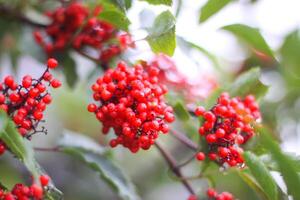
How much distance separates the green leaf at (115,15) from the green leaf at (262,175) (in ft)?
1.88

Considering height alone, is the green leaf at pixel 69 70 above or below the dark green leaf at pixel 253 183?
above

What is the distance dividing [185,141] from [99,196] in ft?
3.53

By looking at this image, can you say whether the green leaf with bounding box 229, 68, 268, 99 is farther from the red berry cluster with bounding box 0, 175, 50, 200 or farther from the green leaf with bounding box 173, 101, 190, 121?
the red berry cluster with bounding box 0, 175, 50, 200

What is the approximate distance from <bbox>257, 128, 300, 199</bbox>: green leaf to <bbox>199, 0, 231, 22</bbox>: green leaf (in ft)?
1.97

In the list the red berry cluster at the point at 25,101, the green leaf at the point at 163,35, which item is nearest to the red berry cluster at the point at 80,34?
the green leaf at the point at 163,35

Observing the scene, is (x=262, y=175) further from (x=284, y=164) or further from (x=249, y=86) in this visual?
(x=249, y=86)

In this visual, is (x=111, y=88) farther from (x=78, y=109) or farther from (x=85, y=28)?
(x=78, y=109)

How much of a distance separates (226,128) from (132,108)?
0.33m

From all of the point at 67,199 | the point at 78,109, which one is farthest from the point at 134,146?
the point at 78,109

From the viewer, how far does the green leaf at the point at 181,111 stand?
187cm

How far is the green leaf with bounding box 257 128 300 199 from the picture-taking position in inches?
52.5

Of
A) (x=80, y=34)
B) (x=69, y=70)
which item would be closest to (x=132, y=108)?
(x=80, y=34)

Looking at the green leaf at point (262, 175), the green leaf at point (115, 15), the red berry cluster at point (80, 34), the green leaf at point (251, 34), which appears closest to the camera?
the green leaf at point (262, 175)

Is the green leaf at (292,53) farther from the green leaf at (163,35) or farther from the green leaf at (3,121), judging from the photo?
the green leaf at (3,121)
